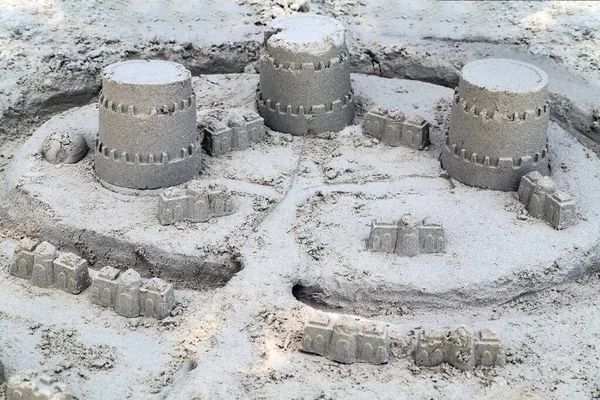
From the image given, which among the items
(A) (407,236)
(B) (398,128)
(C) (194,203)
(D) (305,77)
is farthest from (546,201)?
(C) (194,203)

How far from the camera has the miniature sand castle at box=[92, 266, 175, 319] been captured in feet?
27.1

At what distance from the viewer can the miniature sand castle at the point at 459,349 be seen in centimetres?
771

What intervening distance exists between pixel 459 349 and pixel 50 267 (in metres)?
3.52

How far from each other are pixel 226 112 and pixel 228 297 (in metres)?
3.15

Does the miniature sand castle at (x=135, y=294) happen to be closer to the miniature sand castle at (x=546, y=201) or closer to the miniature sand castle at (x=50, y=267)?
the miniature sand castle at (x=50, y=267)

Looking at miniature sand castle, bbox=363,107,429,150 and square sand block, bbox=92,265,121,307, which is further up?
miniature sand castle, bbox=363,107,429,150

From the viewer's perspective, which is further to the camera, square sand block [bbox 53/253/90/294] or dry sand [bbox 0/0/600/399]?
square sand block [bbox 53/253/90/294]

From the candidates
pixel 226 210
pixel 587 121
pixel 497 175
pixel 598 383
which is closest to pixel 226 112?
pixel 226 210

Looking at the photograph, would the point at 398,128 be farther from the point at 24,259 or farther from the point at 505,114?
the point at 24,259

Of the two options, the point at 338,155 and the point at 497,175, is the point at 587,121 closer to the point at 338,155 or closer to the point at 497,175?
the point at 497,175

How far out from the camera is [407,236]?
349 inches

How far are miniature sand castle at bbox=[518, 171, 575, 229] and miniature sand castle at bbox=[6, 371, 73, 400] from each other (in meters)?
4.66

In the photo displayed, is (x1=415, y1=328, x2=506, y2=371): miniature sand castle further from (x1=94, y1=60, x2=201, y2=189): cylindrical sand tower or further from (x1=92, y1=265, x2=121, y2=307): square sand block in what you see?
(x1=94, y1=60, x2=201, y2=189): cylindrical sand tower

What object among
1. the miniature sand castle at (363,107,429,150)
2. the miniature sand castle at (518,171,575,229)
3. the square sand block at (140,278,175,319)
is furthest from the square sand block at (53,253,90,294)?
the miniature sand castle at (518,171,575,229)
